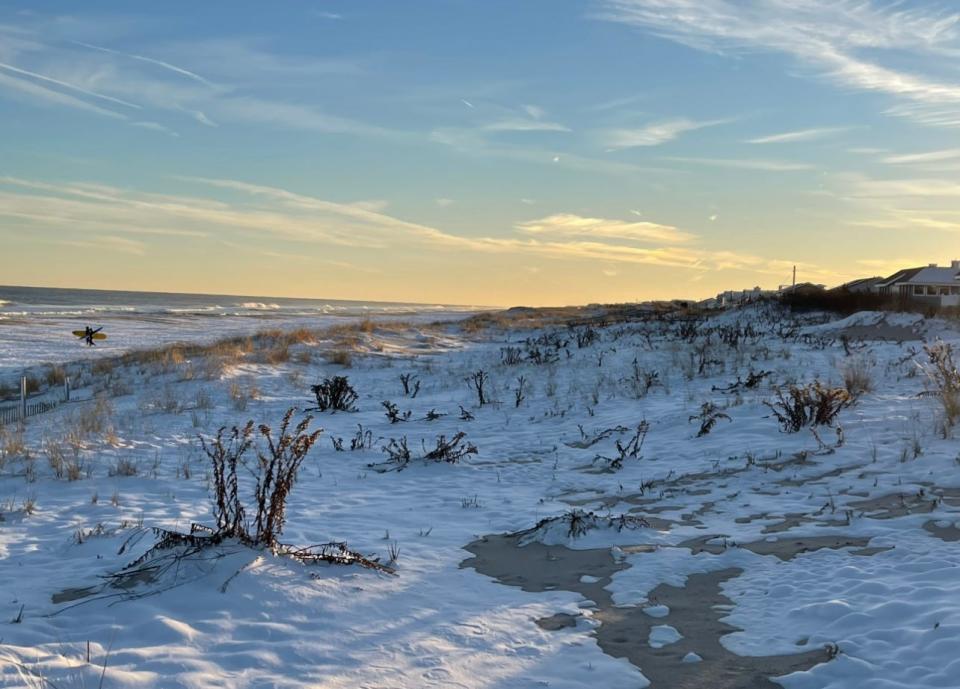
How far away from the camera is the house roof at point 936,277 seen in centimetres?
5119

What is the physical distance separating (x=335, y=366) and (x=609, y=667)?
17555 millimetres

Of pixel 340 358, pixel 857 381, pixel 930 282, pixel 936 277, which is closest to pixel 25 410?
pixel 340 358

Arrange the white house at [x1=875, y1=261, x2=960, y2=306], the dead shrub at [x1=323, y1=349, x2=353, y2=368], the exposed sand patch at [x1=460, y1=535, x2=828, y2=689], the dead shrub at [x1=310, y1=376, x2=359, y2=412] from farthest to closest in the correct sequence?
1. the white house at [x1=875, y1=261, x2=960, y2=306]
2. the dead shrub at [x1=323, y1=349, x2=353, y2=368]
3. the dead shrub at [x1=310, y1=376, x2=359, y2=412]
4. the exposed sand patch at [x1=460, y1=535, x2=828, y2=689]

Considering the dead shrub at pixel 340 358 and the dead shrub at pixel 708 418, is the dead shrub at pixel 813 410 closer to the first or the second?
the dead shrub at pixel 708 418

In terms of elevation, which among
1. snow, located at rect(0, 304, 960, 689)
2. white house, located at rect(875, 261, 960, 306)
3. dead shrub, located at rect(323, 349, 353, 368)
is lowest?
snow, located at rect(0, 304, 960, 689)

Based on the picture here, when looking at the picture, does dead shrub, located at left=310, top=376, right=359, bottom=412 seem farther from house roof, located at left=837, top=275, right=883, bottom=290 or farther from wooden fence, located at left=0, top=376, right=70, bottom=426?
house roof, located at left=837, top=275, right=883, bottom=290

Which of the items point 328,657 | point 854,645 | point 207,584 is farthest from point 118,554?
point 854,645

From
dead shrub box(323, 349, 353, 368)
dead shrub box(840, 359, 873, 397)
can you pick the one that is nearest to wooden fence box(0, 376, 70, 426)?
dead shrub box(323, 349, 353, 368)

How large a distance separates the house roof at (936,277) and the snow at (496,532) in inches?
1846

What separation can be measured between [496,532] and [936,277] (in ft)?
184

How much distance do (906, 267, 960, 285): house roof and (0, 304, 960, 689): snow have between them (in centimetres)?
4689

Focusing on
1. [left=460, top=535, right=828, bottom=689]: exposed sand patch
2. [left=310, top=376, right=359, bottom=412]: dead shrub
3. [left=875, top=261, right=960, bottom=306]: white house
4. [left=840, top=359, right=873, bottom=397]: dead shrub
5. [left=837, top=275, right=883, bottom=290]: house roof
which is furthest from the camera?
[left=837, top=275, right=883, bottom=290]: house roof

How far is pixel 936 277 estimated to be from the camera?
51.7 m

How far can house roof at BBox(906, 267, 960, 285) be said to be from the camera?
5119 cm
